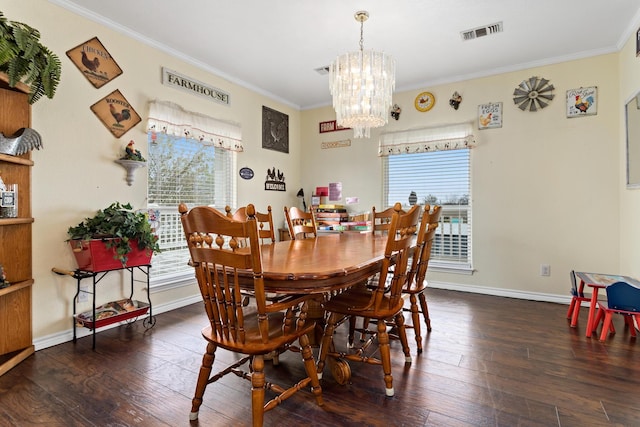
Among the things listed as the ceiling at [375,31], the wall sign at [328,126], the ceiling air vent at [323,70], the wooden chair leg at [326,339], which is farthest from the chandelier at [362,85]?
the wall sign at [328,126]

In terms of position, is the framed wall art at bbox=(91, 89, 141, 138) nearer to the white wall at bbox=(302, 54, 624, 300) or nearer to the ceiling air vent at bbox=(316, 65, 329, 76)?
the ceiling air vent at bbox=(316, 65, 329, 76)

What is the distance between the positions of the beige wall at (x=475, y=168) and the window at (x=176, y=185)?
0.66 ft

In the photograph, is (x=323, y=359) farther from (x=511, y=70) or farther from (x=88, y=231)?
(x=511, y=70)

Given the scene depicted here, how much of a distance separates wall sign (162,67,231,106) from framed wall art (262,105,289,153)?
668 millimetres

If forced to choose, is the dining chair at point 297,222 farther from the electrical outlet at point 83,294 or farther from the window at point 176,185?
the electrical outlet at point 83,294

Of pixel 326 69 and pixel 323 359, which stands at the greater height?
pixel 326 69

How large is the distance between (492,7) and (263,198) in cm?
317

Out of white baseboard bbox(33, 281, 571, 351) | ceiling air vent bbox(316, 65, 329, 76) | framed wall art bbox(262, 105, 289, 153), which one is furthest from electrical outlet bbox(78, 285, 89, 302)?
ceiling air vent bbox(316, 65, 329, 76)

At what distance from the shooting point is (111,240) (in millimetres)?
2488

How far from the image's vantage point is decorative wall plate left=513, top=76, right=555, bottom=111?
355 centimetres

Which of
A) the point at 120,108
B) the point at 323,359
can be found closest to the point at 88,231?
the point at 120,108

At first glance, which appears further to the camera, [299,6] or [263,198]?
[263,198]

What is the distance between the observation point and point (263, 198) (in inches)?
176

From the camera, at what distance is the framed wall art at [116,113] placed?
279 cm
